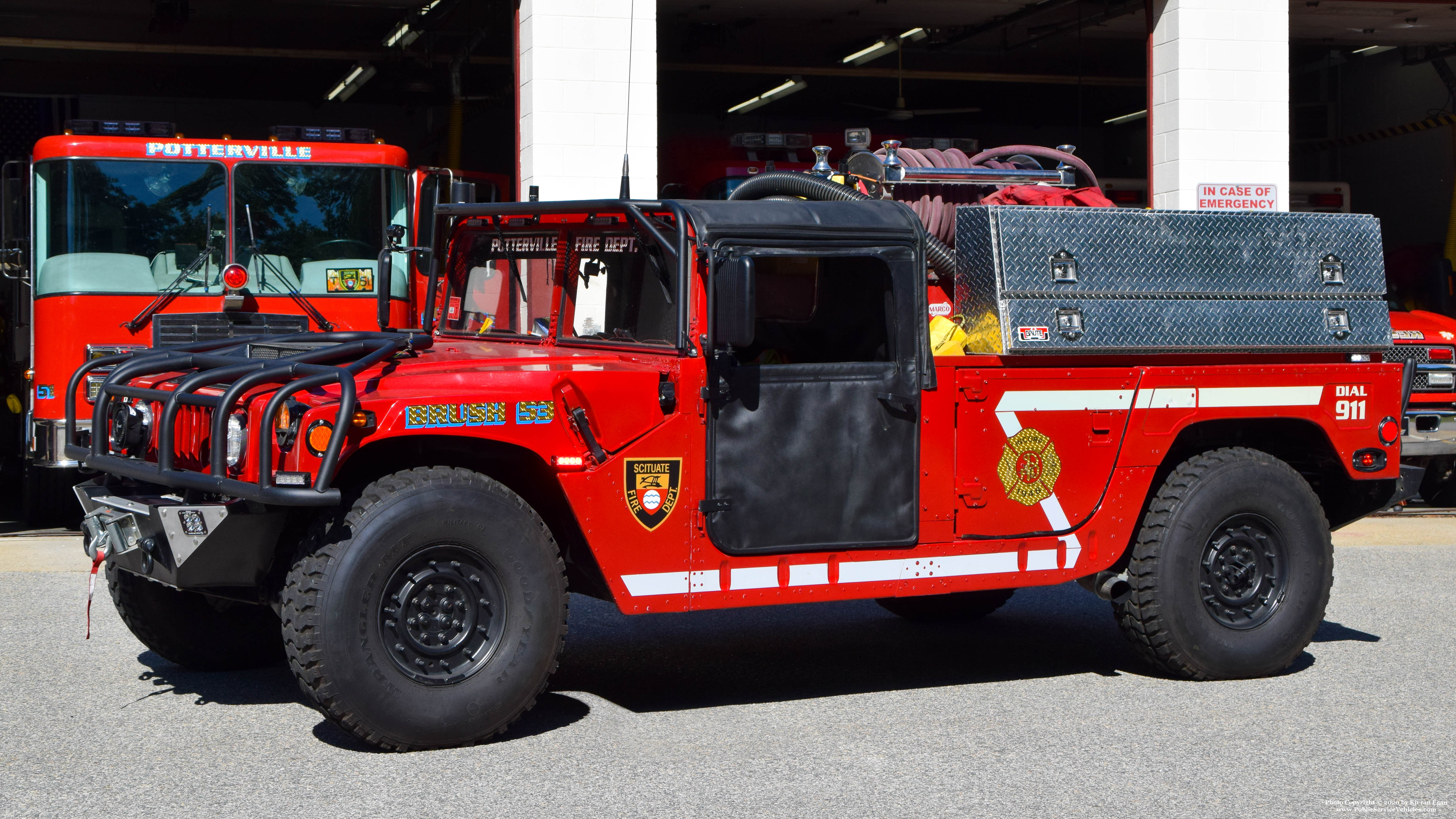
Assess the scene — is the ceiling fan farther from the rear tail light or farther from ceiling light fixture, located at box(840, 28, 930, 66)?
the rear tail light

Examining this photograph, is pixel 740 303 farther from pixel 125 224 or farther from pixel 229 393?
pixel 125 224

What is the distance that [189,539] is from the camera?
5414 millimetres

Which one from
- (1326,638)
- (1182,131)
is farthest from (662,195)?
(1326,638)

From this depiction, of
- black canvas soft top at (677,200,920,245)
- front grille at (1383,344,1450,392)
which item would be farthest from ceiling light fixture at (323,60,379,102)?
black canvas soft top at (677,200,920,245)

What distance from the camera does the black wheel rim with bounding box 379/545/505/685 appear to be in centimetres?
550

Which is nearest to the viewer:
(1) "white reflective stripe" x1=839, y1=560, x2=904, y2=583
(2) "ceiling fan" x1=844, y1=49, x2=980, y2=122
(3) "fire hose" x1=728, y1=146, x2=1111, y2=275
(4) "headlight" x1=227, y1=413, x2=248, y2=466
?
(4) "headlight" x1=227, y1=413, x2=248, y2=466

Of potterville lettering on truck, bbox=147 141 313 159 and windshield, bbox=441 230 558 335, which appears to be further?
potterville lettering on truck, bbox=147 141 313 159

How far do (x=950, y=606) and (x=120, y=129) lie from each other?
682 cm

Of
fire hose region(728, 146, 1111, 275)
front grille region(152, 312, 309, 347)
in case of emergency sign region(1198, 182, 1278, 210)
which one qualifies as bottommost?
front grille region(152, 312, 309, 347)

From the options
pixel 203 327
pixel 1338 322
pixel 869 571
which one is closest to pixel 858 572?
pixel 869 571

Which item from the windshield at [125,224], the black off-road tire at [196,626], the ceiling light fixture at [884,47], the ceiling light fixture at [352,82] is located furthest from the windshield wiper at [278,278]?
the ceiling light fixture at [884,47]

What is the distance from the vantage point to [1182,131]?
1420 cm

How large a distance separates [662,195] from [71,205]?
529 centimetres

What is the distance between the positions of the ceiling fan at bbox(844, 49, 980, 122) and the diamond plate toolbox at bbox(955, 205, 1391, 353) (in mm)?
13538
